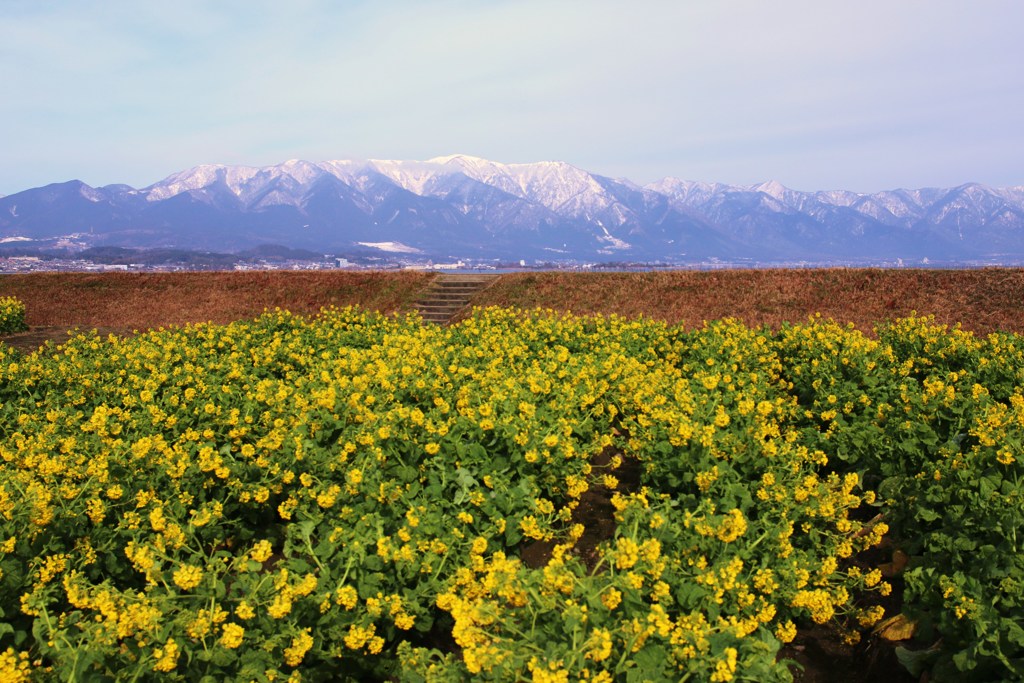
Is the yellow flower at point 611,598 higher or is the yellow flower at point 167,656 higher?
the yellow flower at point 611,598

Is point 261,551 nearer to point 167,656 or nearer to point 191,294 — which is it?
point 167,656

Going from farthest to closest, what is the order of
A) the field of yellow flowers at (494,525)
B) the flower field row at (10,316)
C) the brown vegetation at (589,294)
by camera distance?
the flower field row at (10,316) → the brown vegetation at (589,294) → the field of yellow flowers at (494,525)

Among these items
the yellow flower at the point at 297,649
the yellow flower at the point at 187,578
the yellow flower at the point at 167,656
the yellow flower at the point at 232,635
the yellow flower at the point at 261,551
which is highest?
the yellow flower at the point at 261,551

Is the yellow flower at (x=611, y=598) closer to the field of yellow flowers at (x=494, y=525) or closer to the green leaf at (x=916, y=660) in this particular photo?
the field of yellow flowers at (x=494, y=525)

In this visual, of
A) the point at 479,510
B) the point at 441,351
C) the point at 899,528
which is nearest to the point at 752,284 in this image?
the point at 441,351

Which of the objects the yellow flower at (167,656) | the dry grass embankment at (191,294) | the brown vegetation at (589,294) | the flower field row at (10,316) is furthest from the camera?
the dry grass embankment at (191,294)

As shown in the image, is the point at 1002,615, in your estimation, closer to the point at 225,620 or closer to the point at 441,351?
the point at 225,620

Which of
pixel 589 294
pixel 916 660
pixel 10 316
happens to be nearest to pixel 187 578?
pixel 916 660

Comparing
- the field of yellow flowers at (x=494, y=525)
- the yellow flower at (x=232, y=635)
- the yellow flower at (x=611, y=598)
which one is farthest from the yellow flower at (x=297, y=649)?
the yellow flower at (x=611, y=598)

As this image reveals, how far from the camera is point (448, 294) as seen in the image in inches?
1239

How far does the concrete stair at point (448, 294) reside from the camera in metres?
29.4

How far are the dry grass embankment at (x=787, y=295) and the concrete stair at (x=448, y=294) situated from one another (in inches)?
40.2

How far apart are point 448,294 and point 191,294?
1306cm

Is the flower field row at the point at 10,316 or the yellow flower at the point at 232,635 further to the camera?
the flower field row at the point at 10,316
